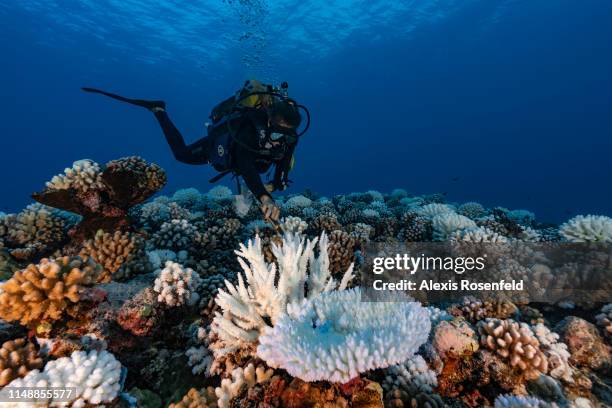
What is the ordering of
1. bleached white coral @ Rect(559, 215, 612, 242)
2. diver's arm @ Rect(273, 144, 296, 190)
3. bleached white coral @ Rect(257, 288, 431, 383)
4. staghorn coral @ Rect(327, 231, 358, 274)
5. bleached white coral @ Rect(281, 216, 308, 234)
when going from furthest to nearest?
diver's arm @ Rect(273, 144, 296, 190)
bleached white coral @ Rect(281, 216, 308, 234)
bleached white coral @ Rect(559, 215, 612, 242)
staghorn coral @ Rect(327, 231, 358, 274)
bleached white coral @ Rect(257, 288, 431, 383)

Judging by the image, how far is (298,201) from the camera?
9.34 m

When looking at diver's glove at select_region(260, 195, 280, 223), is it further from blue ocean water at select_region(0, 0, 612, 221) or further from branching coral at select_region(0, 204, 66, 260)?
blue ocean water at select_region(0, 0, 612, 221)

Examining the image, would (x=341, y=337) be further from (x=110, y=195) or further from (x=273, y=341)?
(x=110, y=195)

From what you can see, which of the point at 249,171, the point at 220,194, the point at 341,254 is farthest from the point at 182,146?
the point at 341,254

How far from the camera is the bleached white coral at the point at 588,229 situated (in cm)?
514

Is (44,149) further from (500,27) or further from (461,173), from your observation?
(461,173)

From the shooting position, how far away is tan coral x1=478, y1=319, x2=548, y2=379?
267cm

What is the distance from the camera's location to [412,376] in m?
2.40

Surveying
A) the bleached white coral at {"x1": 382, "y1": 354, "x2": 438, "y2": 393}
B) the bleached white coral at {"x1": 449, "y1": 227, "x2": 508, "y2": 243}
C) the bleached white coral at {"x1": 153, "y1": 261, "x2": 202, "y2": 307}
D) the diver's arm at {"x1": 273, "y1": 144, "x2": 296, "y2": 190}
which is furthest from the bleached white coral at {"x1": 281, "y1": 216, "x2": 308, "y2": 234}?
the bleached white coral at {"x1": 382, "y1": 354, "x2": 438, "y2": 393}

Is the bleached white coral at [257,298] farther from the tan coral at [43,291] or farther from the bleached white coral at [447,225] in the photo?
the bleached white coral at [447,225]

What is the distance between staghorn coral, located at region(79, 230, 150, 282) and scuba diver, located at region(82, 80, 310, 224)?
2.11 m

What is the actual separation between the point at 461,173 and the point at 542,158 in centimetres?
3907

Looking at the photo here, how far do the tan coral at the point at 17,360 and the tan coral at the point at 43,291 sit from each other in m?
0.39

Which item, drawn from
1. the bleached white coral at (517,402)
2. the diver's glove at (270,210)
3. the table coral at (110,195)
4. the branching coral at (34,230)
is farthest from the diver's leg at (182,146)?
the bleached white coral at (517,402)
